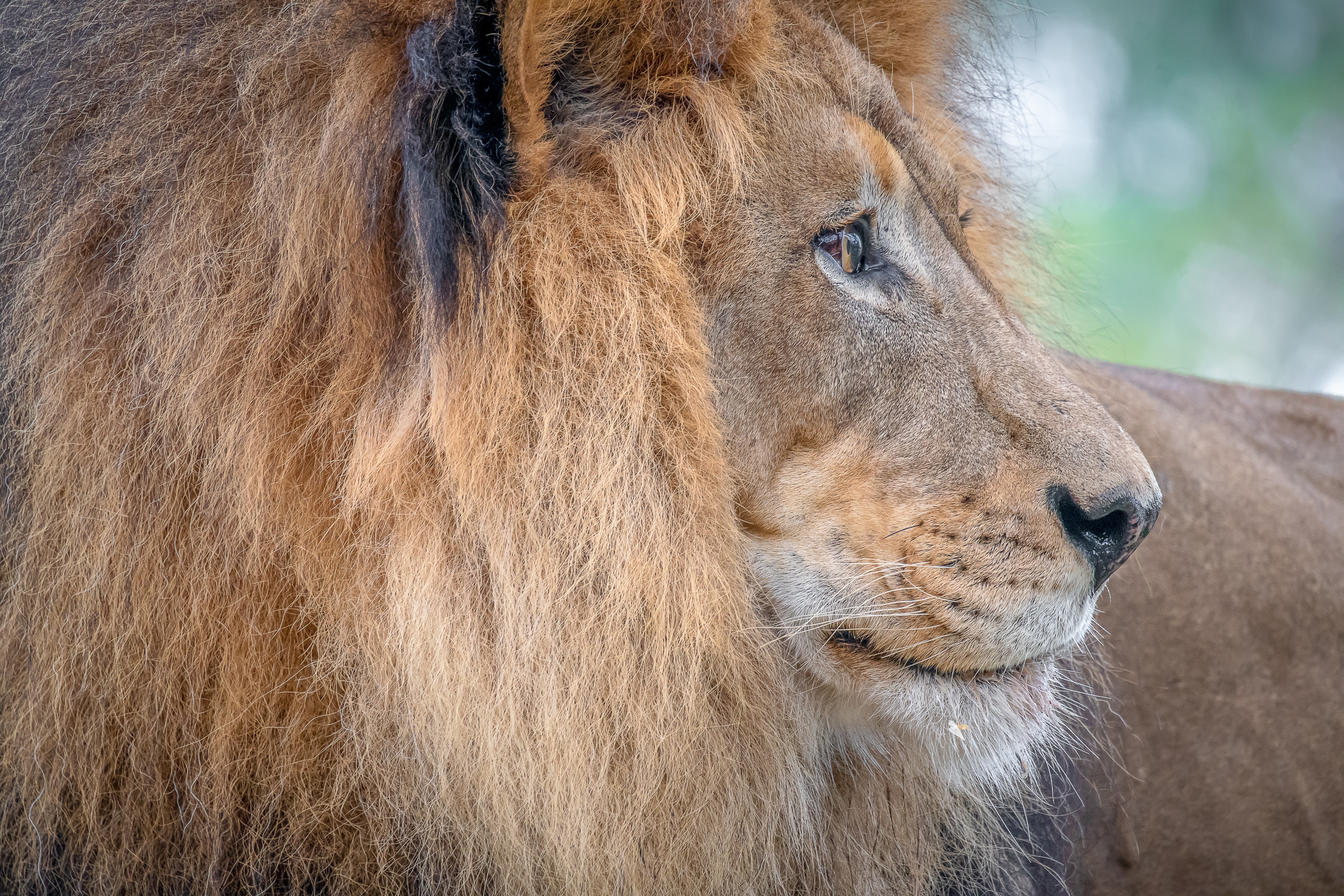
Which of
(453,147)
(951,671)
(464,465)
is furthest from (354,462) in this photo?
(951,671)

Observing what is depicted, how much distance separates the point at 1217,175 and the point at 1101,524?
873cm

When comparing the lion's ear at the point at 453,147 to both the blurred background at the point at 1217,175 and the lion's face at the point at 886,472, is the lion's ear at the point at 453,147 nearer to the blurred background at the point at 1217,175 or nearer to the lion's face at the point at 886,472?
the lion's face at the point at 886,472

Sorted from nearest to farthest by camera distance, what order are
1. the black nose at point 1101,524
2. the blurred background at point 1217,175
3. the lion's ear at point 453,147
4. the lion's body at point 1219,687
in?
the lion's ear at point 453,147, the black nose at point 1101,524, the lion's body at point 1219,687, the blurred background at point 1217,175

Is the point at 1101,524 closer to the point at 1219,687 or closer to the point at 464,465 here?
the point at 464,465

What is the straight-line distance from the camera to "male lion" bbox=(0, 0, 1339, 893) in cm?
127

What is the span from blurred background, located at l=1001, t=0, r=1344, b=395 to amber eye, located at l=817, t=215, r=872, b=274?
23.7 feet

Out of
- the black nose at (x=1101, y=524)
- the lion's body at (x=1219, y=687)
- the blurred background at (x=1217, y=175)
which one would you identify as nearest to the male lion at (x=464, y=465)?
Answer: the black nose at (x=1101, y=524)

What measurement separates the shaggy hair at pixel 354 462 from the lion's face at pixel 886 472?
0.25ft

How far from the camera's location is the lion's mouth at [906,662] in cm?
139

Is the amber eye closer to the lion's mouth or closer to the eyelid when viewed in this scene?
the eyelid

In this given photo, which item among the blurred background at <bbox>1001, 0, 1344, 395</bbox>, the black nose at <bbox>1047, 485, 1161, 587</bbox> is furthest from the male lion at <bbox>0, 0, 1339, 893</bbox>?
the blurred background at <bbox>1001, 0, 1344, 395</bbox>

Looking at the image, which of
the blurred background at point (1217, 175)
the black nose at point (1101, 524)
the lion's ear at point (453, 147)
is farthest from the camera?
the blurred background at point (1217, 175)

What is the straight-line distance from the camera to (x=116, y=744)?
1.32 meters

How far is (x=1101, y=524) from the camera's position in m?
1.34
